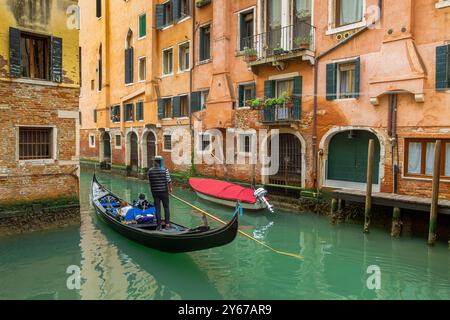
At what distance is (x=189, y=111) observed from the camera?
16.4 m

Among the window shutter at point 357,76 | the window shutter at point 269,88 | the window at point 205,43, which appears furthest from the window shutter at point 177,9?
the window shutter at point 357,76

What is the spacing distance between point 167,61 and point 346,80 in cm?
1036

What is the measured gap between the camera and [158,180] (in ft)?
24.1

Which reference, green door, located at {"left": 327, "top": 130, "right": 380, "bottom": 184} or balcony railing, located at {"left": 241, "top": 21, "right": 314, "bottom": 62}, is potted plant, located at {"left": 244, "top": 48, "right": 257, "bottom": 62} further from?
green door, located at {"left": 327, "top": 130, "right": 380, "bottom": 184}

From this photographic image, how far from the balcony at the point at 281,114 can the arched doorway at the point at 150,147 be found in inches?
337

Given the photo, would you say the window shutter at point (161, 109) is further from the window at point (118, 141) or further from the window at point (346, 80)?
the window at point (346, 80)

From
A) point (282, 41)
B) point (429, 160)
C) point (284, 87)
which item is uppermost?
point (282, 41)

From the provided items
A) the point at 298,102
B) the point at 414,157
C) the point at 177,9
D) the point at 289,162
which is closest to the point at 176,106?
the point at 177,9

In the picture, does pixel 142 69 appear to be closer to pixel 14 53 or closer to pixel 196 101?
pixel 196 101

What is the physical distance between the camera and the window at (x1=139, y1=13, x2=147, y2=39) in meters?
19.0

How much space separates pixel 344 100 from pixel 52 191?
824cm

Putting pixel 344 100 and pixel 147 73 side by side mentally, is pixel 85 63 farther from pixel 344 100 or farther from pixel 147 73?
pixel 344 100

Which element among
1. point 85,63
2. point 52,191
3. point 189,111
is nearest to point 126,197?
point 189,111

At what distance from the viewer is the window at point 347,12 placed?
10227mm
